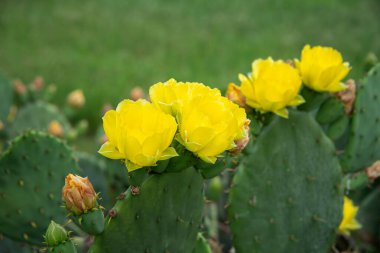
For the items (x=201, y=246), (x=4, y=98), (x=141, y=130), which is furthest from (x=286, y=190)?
(x=4, y=98)

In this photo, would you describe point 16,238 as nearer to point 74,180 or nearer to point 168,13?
point 74,180

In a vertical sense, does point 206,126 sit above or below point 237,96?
above

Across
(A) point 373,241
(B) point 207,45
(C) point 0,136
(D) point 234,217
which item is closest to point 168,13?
(B) point 207,45

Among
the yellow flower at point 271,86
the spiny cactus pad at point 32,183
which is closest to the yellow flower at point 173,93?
the yellow flower at point 271,86

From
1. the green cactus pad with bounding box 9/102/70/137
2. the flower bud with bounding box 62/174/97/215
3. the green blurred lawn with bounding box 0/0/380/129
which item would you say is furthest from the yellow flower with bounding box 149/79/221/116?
the green blurred lawn with bounding box 0/0/380/129

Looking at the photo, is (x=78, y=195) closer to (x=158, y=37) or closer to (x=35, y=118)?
(x=35, y=118)

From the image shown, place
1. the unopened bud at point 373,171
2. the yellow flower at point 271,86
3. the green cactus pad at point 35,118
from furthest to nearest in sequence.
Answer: the green cactus pad at point 35,118 → the unopened bud at point 373,171 → the yellow flower at point 271,86

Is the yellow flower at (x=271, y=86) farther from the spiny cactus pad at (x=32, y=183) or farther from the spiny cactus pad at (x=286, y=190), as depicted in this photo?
the spiny cactus pad at (x=32, y=183)
